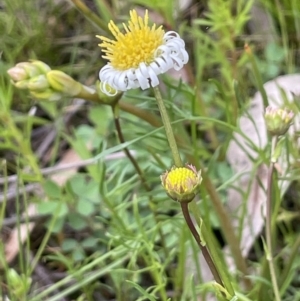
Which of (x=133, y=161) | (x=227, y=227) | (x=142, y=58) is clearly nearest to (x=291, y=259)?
(x=227, y=227)

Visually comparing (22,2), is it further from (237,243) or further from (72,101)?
(237,243)

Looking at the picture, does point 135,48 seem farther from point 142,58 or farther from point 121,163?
point 121,163

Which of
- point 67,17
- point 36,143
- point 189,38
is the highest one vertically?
point 67,17

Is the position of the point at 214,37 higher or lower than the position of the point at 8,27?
lower

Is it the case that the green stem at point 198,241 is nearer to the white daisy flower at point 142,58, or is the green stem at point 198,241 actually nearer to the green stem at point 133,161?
the white daisy flower at point 142,58

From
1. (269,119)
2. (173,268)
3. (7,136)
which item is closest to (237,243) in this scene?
(173,268)

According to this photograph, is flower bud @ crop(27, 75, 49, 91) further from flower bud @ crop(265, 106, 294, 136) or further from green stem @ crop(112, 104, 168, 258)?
flower bud @ crop(265, 106, 294, 136)
